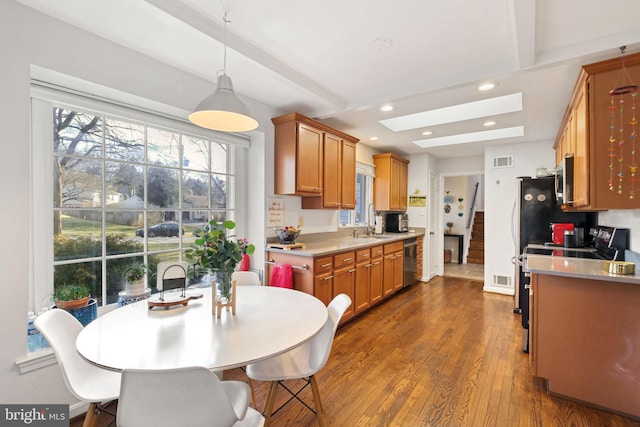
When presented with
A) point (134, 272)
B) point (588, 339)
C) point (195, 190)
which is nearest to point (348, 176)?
point (195, 190)

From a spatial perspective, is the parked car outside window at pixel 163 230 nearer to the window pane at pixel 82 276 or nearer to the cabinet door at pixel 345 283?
the window pane at pixel 82 276

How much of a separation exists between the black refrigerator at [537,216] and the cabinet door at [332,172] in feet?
7.27

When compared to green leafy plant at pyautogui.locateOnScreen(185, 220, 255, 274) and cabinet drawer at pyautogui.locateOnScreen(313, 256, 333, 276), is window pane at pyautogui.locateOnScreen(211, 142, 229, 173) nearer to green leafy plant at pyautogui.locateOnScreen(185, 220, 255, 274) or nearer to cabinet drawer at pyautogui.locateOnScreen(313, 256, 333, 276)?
cabinet drawer at pyautogui.locateOnScreen(313, 256, 333, 276)

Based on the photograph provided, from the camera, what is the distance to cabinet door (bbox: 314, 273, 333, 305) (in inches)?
113

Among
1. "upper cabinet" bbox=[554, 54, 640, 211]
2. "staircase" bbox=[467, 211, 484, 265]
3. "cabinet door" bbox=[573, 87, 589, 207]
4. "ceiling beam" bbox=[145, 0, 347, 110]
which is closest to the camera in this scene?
"ceiling beam" bbox=[145, 0, 347, 110]

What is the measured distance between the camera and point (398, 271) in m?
4.49

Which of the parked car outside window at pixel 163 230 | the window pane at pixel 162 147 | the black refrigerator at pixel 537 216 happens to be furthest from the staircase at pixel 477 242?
the window pane at pixel 162 147

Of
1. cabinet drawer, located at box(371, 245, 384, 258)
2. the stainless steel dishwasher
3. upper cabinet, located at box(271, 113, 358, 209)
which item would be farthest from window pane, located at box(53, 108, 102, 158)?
the stainless steel dishwasher

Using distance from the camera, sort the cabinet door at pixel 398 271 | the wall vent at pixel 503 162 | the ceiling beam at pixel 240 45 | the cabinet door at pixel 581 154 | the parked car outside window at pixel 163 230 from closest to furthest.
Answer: the ceiling beam at pixel 240 45 < the cabinet door at pixel 581 154 < the parked car outside window at pixel 163 230 < the cabinet door at pixel 398 271 < the wall vent at pixel 503 162

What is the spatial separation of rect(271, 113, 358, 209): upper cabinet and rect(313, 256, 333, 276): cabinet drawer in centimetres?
72

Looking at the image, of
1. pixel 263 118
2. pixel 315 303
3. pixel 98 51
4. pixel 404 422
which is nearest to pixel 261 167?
pixel 263 118

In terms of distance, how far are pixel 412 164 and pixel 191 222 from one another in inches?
166

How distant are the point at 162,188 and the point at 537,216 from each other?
13.4 feet

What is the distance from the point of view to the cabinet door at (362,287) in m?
3.48
